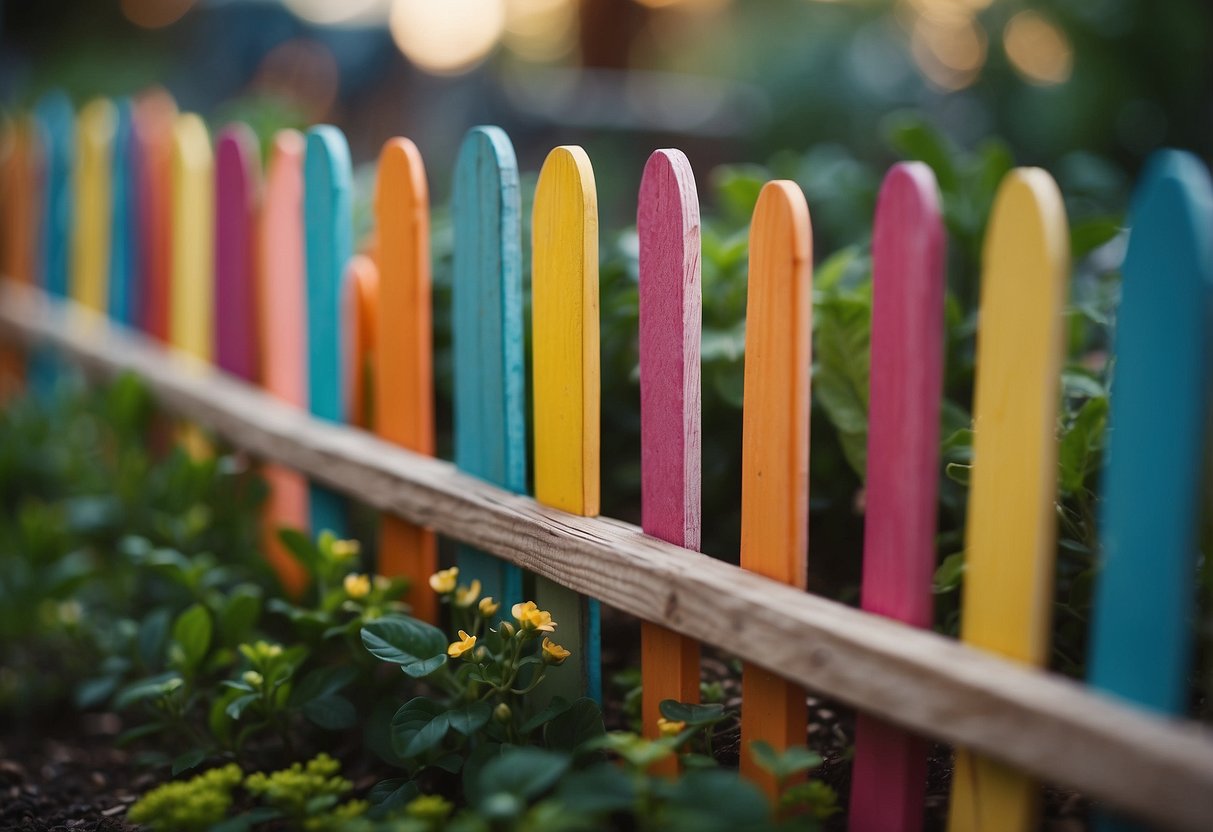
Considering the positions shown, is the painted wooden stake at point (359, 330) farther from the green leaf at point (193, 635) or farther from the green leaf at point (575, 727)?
the green leaf at point (575, 727)

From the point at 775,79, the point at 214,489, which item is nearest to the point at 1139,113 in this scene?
the point at 775,79

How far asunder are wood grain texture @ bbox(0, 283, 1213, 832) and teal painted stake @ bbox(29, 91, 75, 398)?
167cm

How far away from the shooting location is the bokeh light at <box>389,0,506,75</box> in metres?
13.0

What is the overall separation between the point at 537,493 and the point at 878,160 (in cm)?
397

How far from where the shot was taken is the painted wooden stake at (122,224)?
2.97m

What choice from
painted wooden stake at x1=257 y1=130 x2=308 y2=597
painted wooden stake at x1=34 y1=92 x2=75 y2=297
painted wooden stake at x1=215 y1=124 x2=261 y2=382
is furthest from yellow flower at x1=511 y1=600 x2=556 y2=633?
painted wooden stake at x1=34 y1=92 x2=75 y2=297

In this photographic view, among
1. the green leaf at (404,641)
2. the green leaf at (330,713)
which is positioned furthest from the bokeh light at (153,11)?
the green leaf at (404,641)

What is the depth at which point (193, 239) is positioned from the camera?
275 centimetres

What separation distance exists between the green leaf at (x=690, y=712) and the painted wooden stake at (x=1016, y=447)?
1.00 ft

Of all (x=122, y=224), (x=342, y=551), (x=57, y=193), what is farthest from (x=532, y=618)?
(x=57, y=193)

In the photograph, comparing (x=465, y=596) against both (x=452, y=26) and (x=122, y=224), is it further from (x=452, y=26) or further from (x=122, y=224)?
(x=452, y=26)

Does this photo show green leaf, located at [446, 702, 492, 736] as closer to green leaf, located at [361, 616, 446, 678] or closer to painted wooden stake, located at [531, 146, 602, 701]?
green leaf, located at [361, 616, 446, 678]

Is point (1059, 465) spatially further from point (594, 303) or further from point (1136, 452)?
point (594, 303)

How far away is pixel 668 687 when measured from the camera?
4.87 feet
